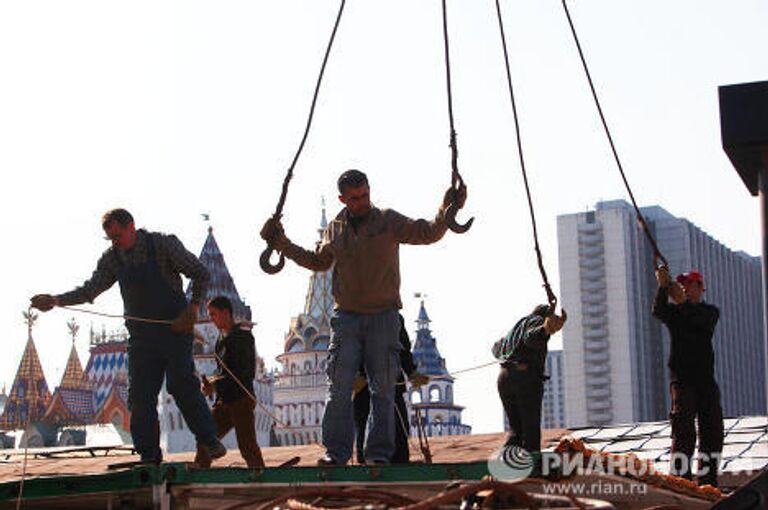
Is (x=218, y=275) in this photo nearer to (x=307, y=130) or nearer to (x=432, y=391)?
(x=432, y=391)

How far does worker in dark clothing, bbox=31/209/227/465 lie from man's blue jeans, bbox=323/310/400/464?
0.89m

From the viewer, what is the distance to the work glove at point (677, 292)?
323 inches

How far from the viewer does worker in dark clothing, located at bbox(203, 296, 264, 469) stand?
8516 millimetres

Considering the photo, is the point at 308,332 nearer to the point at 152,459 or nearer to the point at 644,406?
the point at 644,406

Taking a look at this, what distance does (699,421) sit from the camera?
337 inches

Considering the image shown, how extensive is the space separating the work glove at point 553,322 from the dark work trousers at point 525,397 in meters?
0.40

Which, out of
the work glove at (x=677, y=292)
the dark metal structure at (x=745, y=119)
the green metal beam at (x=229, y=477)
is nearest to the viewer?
the green metal beam at (x=229, y=477)

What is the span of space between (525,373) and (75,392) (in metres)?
91.1

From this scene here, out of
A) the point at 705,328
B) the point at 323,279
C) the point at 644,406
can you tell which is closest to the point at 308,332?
the point at 323,279

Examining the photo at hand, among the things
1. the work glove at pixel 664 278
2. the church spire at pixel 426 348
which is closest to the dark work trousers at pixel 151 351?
the work glove at pixel 664 278

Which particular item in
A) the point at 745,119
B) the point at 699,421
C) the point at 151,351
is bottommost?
the point at 699,421

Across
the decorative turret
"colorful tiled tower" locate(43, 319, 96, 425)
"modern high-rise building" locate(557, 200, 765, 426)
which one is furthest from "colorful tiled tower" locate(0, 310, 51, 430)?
"modern high-rise building" locate(557, 200, 765, 426)

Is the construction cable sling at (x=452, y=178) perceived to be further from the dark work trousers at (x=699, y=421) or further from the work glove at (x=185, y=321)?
the dark work trousers at (x=699, y=421)

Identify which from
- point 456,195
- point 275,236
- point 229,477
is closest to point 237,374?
point 275,236
